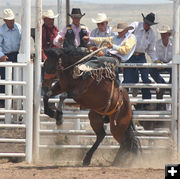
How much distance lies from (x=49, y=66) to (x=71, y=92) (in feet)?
1.48

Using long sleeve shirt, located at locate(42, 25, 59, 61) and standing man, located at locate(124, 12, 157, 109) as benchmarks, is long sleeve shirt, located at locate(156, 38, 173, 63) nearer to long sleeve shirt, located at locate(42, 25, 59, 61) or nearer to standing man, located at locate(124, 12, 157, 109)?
standing man, located at locate(124, 12, 157, 109)

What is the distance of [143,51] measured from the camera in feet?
33.3

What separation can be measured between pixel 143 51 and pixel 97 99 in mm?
1738

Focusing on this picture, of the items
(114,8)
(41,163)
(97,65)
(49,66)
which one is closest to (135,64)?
(97,65)

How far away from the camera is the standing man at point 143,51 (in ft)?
32.8

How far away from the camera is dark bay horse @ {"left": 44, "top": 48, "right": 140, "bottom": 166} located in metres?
8.67

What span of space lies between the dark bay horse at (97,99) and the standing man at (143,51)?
1.04 metres

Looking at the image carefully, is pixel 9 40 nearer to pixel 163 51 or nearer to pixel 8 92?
pixel 8 92

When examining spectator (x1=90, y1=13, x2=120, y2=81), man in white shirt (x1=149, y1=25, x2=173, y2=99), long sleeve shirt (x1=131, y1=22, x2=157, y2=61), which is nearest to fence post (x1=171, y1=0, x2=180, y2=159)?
long sleeve shirt (x1=131, y1=22, x2=157, y2=61)

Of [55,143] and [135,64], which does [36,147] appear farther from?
[135,64]

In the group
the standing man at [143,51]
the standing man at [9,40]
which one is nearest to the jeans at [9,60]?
the standing man at [9,40]

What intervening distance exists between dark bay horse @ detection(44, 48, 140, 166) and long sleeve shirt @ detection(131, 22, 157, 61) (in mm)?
1396

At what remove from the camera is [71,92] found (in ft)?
28.5

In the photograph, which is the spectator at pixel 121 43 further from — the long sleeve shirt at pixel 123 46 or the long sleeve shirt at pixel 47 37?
the long sleeve shirt at pixel 47 37
